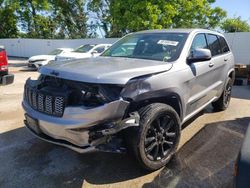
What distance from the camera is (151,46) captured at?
3.89 m

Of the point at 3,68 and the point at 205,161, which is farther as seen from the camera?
the point at 3,68

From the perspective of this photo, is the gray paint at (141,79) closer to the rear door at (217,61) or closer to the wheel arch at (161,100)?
the wheel arch at (161,100)

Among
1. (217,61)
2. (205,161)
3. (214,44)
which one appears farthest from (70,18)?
(205,161)

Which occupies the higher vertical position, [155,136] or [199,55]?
[199,55]

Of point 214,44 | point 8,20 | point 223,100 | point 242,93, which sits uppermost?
point 8,20

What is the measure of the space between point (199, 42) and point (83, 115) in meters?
2.54

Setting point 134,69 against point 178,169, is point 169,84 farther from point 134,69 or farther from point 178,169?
point 178,169

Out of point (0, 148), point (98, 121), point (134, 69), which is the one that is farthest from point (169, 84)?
point (0, 148)

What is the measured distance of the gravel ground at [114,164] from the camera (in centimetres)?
295

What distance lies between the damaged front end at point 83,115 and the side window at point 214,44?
2.55m

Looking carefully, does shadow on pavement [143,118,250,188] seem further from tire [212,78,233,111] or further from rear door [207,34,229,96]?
tire [212,78,233,111]

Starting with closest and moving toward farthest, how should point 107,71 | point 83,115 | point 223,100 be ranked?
point 83,115 → point 107,71 → point 223,100

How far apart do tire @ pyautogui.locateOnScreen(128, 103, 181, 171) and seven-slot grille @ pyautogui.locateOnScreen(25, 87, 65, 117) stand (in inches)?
33.5

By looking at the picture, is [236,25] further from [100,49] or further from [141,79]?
[141,79]
